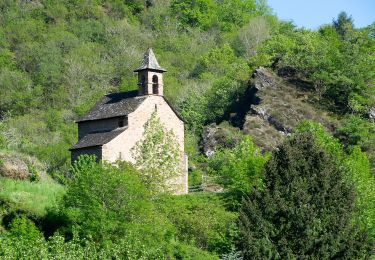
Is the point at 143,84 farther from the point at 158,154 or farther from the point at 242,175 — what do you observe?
the point at 242,175

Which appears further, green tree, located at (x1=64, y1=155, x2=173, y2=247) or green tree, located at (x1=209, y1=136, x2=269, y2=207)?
green tree, located at (x1=209, y1=136, x2=269, y2=207)

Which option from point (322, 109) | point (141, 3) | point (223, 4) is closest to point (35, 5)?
point (141, 3)

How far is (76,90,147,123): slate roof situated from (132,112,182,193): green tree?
136 centimetres

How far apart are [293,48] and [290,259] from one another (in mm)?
41696

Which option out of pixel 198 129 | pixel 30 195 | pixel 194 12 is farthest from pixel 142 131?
pixel 194 12

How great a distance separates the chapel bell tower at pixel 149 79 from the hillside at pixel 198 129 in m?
6.35

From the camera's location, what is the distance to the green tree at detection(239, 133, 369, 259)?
4003 centimetres

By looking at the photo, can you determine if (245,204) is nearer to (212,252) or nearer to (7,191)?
(212,252)

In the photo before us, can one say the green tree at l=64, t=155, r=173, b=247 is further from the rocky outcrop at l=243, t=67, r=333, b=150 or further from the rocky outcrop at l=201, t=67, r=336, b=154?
the rocky outcrop at l=201, t=67, r=336, b=154

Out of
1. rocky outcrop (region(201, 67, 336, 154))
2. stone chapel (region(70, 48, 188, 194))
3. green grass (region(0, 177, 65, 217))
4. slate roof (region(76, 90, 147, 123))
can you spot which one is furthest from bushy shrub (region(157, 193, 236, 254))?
rocky outcrop (region(201, 67, 336, 154))

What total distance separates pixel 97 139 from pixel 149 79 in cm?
503

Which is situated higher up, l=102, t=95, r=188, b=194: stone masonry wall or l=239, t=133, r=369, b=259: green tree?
l=102, t=95, r=188, b=194: stone masonry wall

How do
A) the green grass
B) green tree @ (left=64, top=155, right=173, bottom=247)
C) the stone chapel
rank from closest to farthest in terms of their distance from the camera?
green tree @ (left=64, top=155, right=173, bottom=247) < the green grass < the stone chapel

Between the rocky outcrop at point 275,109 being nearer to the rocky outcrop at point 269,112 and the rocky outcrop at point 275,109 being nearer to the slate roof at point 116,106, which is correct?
the rocky outcrop at point 269,112
